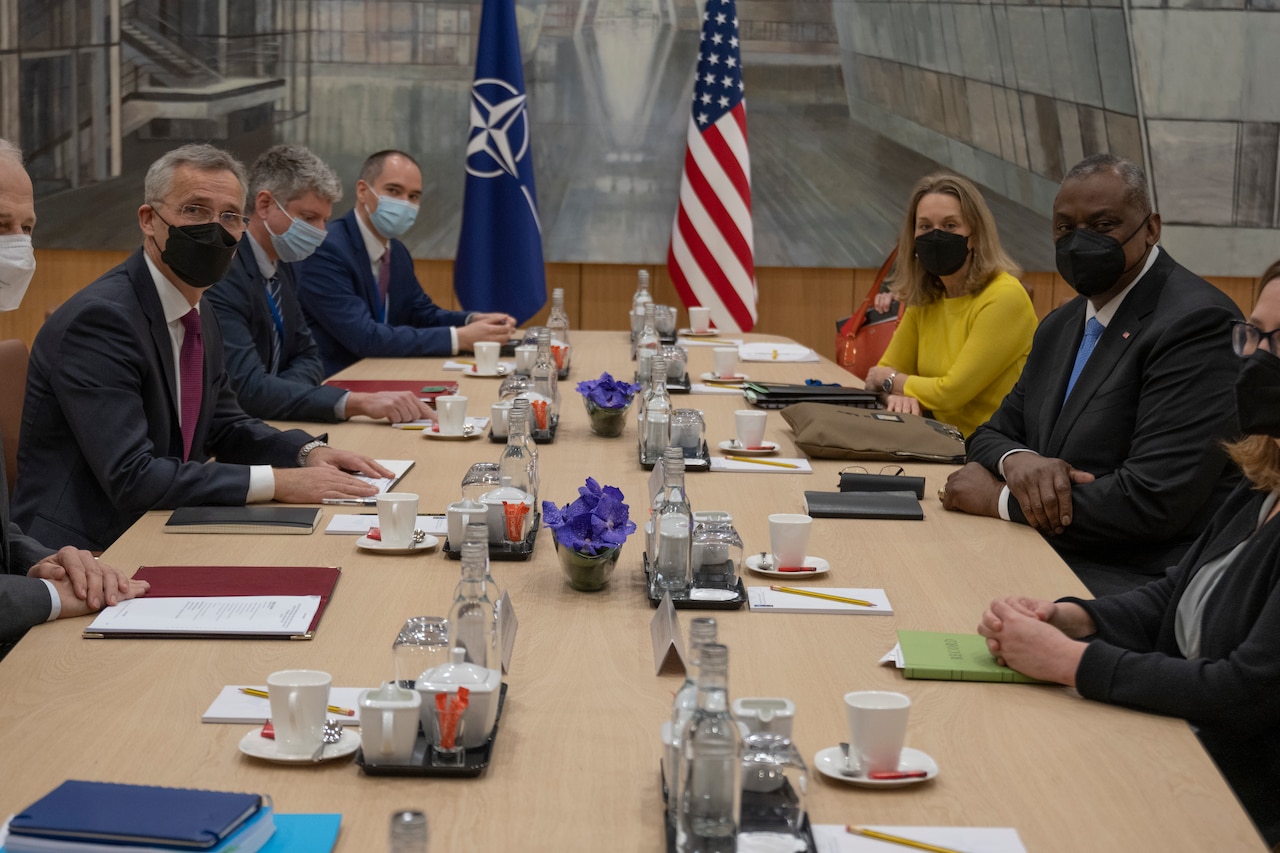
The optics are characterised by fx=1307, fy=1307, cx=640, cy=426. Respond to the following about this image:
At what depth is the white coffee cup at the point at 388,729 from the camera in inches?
55.4

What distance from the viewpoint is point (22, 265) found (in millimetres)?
2674

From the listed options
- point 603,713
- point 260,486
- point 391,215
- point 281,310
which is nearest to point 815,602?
point 603,713

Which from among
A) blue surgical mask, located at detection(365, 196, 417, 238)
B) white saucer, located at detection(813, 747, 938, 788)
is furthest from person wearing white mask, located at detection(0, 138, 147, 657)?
blue surgical mask, located at detection(365, 196, 417, 238)

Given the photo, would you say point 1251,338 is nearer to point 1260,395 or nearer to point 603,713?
point 1260,395

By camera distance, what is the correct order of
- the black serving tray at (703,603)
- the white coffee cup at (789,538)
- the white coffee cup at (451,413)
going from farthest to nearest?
the white coffee cup at (451,413), the white coffee cup at (789,538), the black serving tray at (703,603)

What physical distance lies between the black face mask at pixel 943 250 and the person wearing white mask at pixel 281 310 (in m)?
1.65

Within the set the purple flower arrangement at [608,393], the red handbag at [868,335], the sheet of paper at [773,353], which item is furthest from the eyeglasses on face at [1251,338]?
the red handbag at [868,335]

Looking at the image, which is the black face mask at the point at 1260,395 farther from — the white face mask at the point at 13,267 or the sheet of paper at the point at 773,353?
the sheet of paper at the point at 773,353

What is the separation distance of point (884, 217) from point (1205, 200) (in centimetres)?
164

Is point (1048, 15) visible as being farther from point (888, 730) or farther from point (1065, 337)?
point (888, 730)

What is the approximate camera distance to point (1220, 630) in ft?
→ 5.93

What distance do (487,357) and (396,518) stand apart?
7.08 feet

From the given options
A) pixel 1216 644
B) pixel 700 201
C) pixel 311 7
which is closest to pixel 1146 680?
A: pixel 1216 644

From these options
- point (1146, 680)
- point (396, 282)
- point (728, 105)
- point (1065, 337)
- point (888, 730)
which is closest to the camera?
point (888, 730)
